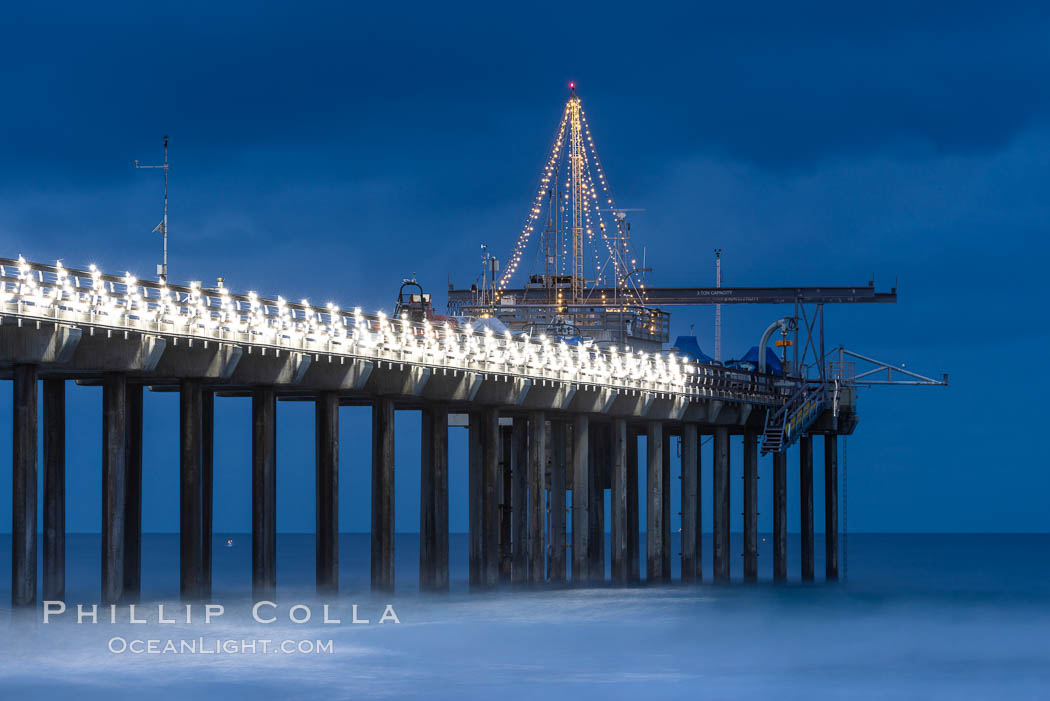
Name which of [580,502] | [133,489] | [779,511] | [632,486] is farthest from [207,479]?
[779,511]

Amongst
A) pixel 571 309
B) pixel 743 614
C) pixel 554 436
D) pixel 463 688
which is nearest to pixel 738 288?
pixel 571 309

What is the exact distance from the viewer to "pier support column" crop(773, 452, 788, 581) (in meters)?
70.0

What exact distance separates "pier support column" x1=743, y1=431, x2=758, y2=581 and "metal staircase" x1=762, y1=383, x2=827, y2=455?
847mm

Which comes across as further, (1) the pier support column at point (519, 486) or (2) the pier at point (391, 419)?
(1) the pier support column at point (519, 486)

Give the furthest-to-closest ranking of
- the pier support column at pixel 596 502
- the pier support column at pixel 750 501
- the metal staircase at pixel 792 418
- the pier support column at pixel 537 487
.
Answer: the pier support column at pixel 750 501 → the metal staircase at pixel 792 418 → the pier support column at pixel 596 502 → the pier support column at pixel 537 487

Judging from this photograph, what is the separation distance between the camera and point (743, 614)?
56.8m

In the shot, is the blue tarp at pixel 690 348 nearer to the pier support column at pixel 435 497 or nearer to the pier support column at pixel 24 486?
the pier support column at pixel 435 497

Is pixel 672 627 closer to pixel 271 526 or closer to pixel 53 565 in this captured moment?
pixel 271 526

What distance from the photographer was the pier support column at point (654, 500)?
64312mm

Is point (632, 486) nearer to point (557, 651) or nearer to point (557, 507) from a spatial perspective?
point (557, 507)

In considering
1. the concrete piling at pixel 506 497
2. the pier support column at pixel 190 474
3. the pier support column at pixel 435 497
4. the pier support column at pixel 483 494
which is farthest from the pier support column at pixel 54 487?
the concrete piling at pixel 506 497

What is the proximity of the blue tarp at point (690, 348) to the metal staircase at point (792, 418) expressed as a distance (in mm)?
6816

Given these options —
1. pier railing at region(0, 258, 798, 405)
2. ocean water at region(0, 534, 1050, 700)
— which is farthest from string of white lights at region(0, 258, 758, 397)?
ocean water at region(0, 534, 1050, 700)

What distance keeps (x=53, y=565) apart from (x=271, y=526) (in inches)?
229
